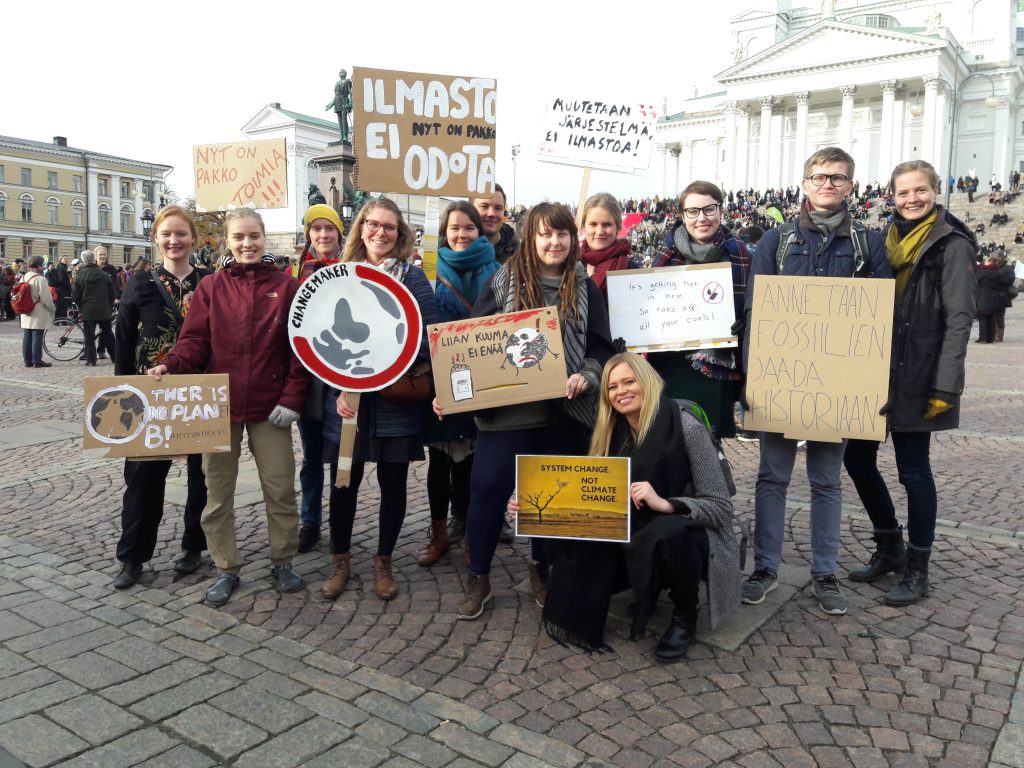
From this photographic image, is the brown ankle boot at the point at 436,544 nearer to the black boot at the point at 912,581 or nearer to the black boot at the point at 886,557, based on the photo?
the black boot at the point at 886,557

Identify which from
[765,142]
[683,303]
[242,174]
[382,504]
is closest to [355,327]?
[382,504]

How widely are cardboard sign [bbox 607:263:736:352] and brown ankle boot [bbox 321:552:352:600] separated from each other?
1.83m

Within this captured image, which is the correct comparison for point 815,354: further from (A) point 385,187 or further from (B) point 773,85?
(B) point 773,85

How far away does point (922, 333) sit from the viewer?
3.75 metres

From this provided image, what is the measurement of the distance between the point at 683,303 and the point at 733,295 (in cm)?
25

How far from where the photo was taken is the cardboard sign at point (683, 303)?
389 cm

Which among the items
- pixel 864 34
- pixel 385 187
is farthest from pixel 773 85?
pixel 385 187

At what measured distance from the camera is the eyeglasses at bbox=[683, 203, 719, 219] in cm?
387

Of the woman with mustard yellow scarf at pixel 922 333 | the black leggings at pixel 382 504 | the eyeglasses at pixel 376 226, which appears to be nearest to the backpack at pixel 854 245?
the woman with mustard yellow scarf at pixel 922 333

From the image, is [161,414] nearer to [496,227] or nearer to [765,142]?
[496,227]

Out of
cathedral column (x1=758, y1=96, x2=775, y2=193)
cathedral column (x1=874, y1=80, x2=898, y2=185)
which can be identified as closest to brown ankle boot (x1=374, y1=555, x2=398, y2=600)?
cathedral column (x1=874, y1=80, x2=898, y2=185)

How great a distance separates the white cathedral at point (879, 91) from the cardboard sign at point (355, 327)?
6550 centimetres

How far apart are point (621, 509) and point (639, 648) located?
0.64 meters

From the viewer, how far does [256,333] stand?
3.93 m
